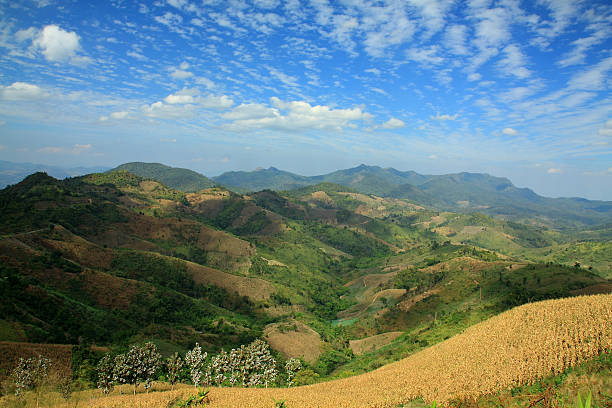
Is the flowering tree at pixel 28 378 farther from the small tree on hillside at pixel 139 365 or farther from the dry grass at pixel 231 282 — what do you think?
the dry grass at pixel 231 282

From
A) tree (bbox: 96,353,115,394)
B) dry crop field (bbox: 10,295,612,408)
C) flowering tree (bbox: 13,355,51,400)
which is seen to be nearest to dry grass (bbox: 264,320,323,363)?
dry crop field (bbox: 10,295,612,408)

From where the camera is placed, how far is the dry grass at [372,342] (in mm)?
110075

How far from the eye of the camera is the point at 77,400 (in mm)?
38250

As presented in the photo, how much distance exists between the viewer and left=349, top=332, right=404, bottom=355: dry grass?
110 meters

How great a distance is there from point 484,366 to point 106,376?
5035 cm

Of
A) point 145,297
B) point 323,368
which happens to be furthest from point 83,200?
point 323,368

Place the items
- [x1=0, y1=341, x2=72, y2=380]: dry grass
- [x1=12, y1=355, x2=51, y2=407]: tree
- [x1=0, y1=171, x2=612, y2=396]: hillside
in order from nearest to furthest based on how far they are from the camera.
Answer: [x1=12, y1=355, x2=51, y2=407]: tree
[x1=0, y1=341, x2=72, y2=380]: dry grass
[x1=0, y1=171, x2=612, y2=396]: hillside

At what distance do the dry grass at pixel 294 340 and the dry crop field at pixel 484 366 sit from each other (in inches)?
2506

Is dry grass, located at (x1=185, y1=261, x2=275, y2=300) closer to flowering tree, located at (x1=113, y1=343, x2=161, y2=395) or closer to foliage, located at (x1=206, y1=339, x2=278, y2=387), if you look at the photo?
foliage, located at (x1=206, y1=339, x2=278, y2=387)

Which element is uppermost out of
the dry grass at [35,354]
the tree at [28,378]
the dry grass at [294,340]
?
the tree at [28,378]

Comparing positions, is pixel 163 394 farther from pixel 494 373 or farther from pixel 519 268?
pixel 519 268

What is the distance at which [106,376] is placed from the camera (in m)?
44.6

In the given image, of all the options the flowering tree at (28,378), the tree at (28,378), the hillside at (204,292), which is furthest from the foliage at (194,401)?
the hillside at (204,292)

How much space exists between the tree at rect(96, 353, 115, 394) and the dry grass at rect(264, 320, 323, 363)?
214 ft
